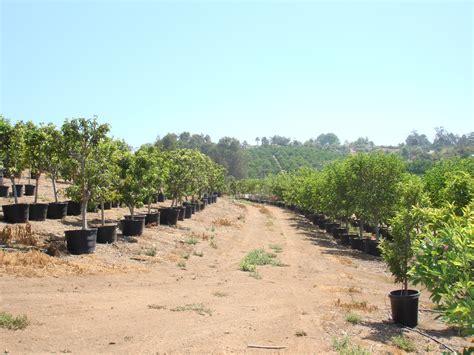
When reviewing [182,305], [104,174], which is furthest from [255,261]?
[182,305]

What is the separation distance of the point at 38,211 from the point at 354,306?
1100 centimetres

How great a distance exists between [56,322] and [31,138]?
856 centimetres

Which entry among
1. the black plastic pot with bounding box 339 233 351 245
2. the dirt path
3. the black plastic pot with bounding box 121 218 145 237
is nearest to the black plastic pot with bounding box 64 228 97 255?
the dirt path

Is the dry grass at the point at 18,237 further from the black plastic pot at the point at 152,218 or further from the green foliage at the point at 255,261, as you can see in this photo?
the black plastic pot at the point at 152,218

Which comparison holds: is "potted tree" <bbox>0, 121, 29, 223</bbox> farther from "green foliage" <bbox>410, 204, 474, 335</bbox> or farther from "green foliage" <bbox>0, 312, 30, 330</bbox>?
"green foliage" <bbox>410, 204, 474, 335</bbox>

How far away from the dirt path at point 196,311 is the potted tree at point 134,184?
2.48 meters

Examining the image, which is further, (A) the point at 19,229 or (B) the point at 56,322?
(A) the point at 19,229

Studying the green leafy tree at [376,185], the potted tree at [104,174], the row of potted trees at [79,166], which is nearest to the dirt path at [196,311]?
the potted tree at [104,174]

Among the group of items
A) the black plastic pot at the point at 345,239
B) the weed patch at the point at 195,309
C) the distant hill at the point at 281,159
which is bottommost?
the black plastic pot at the point at 345,239

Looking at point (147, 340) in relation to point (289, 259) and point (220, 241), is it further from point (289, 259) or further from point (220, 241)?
point (220, 241)

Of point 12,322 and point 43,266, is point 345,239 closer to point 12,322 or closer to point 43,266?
point 43,266

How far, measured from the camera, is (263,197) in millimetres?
92500

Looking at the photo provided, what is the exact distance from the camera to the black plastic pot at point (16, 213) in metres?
13.8

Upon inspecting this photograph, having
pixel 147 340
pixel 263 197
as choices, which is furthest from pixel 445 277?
pixel 263 197
